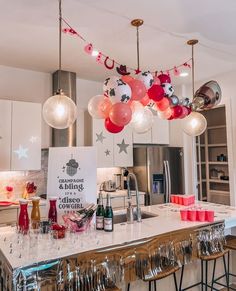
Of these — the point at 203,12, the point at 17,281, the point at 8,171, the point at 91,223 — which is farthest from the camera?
the point at 8,171

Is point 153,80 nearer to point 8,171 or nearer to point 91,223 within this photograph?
point 91,223

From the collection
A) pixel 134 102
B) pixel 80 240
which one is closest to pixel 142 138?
pixel 134 102

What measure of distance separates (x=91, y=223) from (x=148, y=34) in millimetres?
2186

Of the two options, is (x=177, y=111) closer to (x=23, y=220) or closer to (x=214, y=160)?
(x=23, y=220)

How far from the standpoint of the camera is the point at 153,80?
2713mm

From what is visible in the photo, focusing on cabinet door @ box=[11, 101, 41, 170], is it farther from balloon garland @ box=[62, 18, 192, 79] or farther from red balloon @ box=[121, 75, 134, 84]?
red balloon @ box=[121, 75, 134, 84]

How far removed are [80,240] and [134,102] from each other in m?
1.49

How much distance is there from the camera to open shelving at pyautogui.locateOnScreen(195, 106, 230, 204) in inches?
235

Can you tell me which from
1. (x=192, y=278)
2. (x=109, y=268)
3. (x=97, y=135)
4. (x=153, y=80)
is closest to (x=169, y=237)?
(x=109, y=268)

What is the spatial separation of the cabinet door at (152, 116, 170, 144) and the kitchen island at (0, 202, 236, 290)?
9.07ft

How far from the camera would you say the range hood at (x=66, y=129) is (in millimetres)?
4168

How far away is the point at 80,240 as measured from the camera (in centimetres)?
195

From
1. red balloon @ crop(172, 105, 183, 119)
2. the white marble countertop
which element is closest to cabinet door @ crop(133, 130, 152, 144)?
red balloon @ crop(172, 105, 183, 119)

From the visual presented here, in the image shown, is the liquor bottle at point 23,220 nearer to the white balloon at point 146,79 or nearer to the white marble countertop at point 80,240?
the white marble countertop at point 80,240
